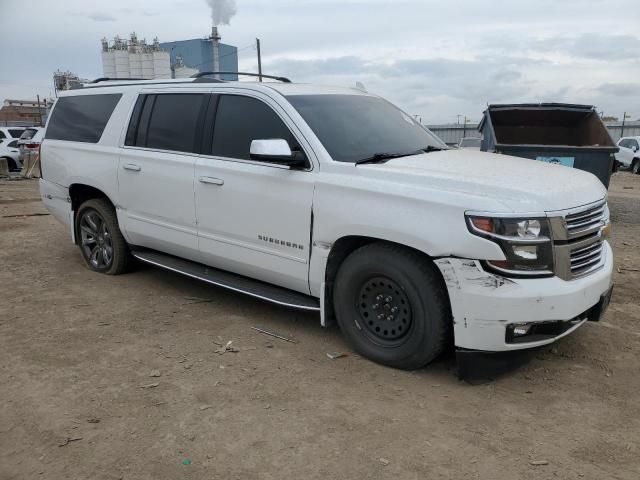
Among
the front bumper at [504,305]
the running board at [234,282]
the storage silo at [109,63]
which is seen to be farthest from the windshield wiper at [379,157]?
the storage silo at [109,63]

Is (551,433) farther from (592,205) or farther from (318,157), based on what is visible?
(318,157)

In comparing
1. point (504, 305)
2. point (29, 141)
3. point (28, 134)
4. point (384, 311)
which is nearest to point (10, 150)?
point (28, 134)

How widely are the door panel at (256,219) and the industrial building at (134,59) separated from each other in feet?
150

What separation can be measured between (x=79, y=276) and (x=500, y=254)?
4.60 m

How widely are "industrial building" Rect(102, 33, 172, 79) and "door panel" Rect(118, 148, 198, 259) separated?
4480 cm

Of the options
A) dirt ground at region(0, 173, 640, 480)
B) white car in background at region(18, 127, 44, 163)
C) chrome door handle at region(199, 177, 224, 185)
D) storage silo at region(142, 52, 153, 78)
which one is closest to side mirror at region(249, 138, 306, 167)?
chrome door handle at region(199, 177, 224, 185)

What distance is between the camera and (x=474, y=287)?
10.3 feet

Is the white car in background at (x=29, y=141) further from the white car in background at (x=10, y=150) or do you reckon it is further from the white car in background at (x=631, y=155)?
the white car in background at (x=631, y=155)

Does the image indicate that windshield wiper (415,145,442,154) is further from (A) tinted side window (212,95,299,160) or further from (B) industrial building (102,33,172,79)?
(B) industrial building (102,33,172,79)

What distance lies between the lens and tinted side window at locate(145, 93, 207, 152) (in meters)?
4.68

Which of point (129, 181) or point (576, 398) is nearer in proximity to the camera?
point (576, 398)

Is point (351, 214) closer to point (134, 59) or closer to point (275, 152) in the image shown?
point (275, 152)

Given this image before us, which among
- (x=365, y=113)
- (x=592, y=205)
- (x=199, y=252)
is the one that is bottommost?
(x=199, y=252)

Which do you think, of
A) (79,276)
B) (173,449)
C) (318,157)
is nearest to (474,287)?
(318,157)
